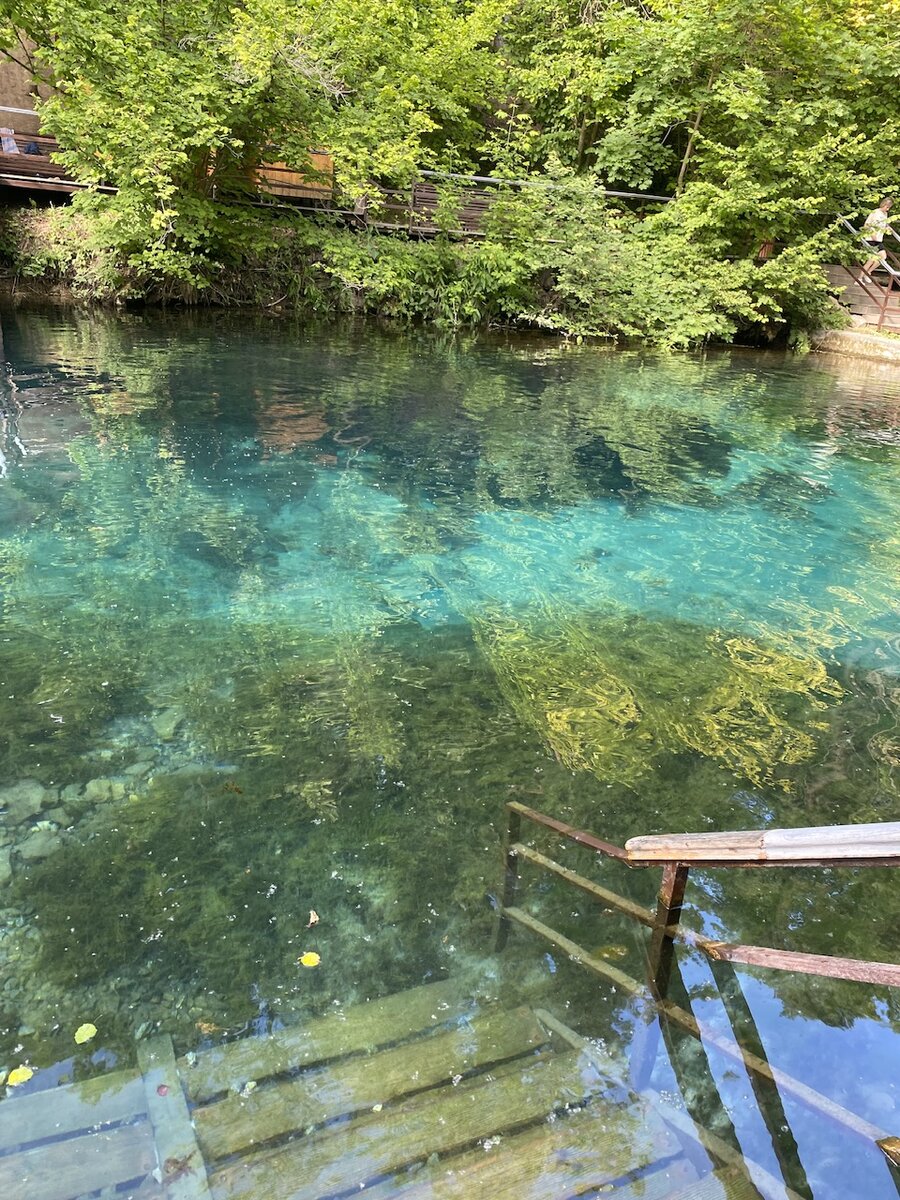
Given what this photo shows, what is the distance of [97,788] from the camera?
3.84m

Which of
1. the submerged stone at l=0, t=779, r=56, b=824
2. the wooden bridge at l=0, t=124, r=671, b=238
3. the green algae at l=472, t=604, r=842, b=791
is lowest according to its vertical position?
the submerged stone at l=0, t=779, r=56, b=824

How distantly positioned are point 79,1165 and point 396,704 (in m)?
2.79

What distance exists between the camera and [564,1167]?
2258mm

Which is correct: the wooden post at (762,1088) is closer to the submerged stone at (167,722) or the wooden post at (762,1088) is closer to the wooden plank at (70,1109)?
the wooden plank at (70,1109)

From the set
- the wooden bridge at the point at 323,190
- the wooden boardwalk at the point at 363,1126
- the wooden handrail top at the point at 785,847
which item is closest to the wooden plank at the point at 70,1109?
the wooden boardwalk at the point at 363,1126

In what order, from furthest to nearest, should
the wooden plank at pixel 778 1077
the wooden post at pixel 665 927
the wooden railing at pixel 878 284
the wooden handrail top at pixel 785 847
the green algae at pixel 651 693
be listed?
the wooden railing at pixel 878 284 → the green algae at pixel 651 693 → the wooden post at pixel 665 927 → the wooden plank at pixel 778 1077 → the wooden handrail top at pixel 785 847

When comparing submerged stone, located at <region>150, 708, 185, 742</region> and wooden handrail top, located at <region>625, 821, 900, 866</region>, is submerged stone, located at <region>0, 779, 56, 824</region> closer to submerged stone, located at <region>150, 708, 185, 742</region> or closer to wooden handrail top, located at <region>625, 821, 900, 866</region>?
submerged stone, located at <region>150, 708, 185, 742</region>

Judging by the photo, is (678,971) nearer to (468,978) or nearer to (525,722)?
(468,978)

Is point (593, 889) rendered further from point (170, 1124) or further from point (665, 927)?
point (170, 1124)

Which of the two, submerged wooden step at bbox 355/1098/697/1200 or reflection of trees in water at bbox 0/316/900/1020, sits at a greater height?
submerged wooden step at bbox 355/1098/697/1200

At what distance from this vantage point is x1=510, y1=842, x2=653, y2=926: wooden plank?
9.94ft

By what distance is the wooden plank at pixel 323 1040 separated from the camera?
2535 millimetres

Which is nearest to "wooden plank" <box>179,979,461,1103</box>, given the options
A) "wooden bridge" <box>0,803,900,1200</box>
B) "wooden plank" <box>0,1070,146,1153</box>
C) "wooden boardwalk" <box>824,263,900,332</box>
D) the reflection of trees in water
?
"wooden bridge" <box>0,803,900,1200</box>

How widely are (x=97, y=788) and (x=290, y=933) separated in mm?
1346
